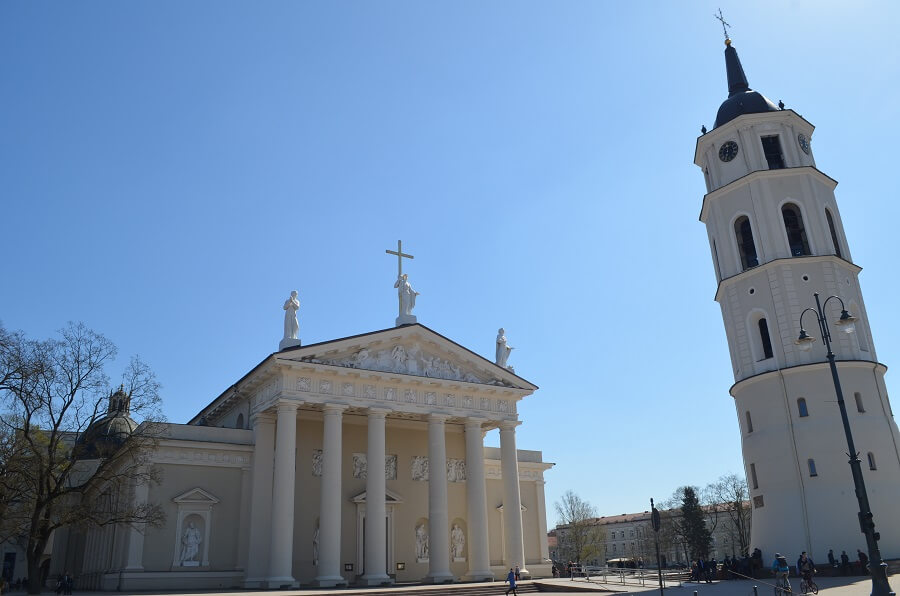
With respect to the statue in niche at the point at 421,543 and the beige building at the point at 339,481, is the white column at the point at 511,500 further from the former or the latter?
the statue in niche at the point at 421,543

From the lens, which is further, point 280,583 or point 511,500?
point 511,500

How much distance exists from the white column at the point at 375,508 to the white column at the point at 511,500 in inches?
224

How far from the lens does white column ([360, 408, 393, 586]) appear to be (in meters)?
27.6

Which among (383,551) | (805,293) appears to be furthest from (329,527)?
(805,293)

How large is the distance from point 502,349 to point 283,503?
43.5 feet

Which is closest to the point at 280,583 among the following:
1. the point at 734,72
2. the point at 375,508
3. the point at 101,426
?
the point at 375,508

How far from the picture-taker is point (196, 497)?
93.2 feet

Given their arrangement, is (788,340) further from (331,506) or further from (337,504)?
(331,506)

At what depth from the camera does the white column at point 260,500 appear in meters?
27.3

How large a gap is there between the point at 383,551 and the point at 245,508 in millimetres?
6068

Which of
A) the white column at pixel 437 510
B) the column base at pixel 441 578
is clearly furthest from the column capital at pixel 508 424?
the column base at pixel 441 578

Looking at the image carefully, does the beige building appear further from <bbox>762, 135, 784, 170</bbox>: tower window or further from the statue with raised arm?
<bbox>762, 135, 784, 170</bbox>: tower window

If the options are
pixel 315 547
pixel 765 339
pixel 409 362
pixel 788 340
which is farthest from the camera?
pixel 765 339

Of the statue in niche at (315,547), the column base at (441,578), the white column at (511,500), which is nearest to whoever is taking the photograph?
the column base at (441,578)
